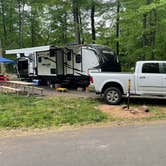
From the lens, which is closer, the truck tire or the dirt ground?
the dirt ground

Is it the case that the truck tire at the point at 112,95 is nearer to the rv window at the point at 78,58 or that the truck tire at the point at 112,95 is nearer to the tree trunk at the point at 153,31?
the rv window at the point at 78,58

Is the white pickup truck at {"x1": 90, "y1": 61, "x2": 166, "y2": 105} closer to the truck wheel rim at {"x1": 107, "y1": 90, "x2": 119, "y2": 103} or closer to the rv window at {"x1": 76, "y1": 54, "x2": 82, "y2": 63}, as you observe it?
the truck wheel rim at {"x1": 107, "y1": 90, "x2": 119, "y2": 103}

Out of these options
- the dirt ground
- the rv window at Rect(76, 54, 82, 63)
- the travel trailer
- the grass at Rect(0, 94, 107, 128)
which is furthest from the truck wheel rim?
the rv window at Rect(76, 54, 82, 63)

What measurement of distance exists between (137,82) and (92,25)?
18.7 meters

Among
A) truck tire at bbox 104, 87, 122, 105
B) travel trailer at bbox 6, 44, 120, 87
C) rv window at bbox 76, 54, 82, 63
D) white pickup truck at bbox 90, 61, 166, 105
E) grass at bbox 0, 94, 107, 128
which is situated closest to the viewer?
grass at bbox 0, 94, 107, 128

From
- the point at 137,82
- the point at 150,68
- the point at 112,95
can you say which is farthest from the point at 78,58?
the point at 150,68

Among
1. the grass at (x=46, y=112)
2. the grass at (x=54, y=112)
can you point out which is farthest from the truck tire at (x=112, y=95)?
the grass at (x=46, y=112)

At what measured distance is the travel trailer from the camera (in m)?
19.6

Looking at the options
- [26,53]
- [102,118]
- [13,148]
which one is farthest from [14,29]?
[13,148]

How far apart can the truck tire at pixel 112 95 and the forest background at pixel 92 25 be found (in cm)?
591

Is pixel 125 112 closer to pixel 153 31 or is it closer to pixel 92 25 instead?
pixel 153 31

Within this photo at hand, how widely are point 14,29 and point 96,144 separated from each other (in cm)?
3537

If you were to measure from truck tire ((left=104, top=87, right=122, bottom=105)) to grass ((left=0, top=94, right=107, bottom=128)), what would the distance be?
64 cm

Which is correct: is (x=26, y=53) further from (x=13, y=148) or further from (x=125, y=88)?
(x=13, y=148)
